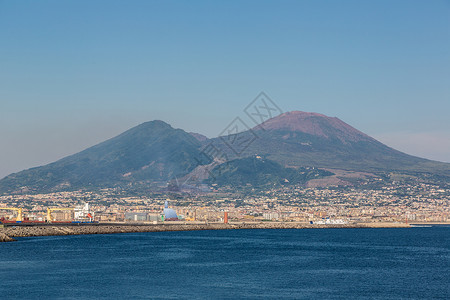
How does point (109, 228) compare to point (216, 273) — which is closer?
point (216, 273)

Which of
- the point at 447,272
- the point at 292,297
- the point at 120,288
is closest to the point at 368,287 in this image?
the point at 292,297

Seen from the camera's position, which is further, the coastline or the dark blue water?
the coastline

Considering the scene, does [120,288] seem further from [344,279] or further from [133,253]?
[133,253]

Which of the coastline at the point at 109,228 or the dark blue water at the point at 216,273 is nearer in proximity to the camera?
the dark blue water at the point at 216,273

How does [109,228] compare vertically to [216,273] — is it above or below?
above

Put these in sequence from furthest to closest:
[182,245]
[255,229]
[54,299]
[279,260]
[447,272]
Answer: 1. [255,229]
2. [182,245]
3. [279,260]
4. [447,272]
5. [54,299]

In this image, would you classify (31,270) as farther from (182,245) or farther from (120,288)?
(182,245)

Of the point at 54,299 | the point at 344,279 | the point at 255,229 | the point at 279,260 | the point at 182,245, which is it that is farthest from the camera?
the point at 255,229

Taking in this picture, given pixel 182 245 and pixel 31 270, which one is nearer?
pixel 31 270
